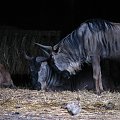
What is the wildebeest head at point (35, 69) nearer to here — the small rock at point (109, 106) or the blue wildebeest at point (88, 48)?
the blue wildebeest at point (88, 48)

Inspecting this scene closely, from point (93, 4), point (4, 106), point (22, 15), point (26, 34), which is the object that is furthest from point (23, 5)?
point (4, 106)

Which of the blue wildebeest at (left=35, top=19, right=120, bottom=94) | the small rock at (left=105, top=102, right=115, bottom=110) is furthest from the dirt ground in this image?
the blue wildebeest at (left=35, top=19, right=120, bottom=94)

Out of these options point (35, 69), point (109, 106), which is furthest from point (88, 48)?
point (109, 106)

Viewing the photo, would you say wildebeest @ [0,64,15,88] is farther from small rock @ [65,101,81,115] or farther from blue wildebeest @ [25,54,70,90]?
small rock @ [65,101,81,115]

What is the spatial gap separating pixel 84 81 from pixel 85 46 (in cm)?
122

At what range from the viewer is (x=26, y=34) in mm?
10617

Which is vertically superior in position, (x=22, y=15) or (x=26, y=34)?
(x=22, y=15)

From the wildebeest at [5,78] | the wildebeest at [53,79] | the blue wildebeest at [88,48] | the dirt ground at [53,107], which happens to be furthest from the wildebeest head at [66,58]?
the wildebeest at [5,78]

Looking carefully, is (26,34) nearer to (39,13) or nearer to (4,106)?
(39,13)

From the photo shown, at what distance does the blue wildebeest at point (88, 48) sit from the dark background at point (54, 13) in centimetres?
318

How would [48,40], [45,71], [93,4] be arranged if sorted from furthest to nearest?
1. [93,4]
2. [48,40]
3. [45,71]

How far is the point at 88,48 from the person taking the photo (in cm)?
817

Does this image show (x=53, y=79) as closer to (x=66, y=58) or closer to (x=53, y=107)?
(x=66, y=58)

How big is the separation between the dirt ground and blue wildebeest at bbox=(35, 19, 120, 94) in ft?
3.33
